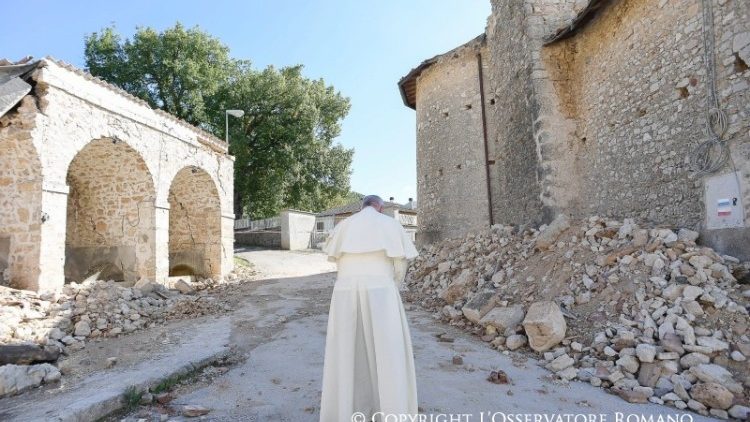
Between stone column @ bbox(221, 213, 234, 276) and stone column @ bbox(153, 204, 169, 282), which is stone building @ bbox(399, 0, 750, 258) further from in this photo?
stone column @ bbox(153, 204, 169, 282)

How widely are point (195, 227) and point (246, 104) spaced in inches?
486

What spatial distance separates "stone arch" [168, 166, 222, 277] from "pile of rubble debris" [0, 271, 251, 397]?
3.09 m

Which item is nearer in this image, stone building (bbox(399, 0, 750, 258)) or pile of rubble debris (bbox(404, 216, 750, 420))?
pile of rubble debris (bbox(404, 216, 750, 420))

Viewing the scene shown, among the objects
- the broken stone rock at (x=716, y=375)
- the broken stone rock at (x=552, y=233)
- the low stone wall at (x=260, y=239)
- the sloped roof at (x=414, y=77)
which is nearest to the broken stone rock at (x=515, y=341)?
the broken stone rock at (x=716, y=375)

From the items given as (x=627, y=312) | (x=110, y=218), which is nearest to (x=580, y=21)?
(x=627, y=312)

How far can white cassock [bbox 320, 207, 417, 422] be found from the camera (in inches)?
108

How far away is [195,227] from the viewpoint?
40.3ft

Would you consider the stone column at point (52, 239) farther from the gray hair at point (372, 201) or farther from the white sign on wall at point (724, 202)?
the white sign on wall at point (724, 202)

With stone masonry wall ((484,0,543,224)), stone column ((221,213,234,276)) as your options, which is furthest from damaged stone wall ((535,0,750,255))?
stone column ((221,213,234,276))

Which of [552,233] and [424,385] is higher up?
[552,233]

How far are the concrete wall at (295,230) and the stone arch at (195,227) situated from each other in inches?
288

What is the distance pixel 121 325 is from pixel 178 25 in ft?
69.0

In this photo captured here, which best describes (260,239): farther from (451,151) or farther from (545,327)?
(545,327)

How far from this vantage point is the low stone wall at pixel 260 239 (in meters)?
→ 20.8
